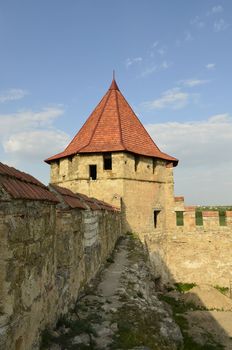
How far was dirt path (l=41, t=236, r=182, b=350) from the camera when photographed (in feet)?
12.0

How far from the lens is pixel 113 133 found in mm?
17359

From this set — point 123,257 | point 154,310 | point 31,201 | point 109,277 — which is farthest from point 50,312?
point 123,257

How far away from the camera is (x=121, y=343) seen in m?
3.72

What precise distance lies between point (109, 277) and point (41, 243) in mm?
4272

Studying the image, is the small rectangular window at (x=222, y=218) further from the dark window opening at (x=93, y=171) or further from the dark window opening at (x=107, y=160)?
→ the dark window opening at (x=93, y=171)

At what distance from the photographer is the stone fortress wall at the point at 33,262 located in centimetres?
260

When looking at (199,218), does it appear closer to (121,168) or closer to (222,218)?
(222,218)

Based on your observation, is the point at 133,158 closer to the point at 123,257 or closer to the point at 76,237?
the point at 123,257

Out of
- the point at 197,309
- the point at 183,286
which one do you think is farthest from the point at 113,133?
the point at 197,309

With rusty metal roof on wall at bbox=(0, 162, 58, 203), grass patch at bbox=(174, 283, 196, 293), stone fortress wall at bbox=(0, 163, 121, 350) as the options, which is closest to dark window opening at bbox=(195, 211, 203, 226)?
grass patch at bbox=(174, 283, 196, 293)

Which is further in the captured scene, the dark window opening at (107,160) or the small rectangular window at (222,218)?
the small rectangular window at (222,218)

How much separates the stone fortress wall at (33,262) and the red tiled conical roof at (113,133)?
38.1ft

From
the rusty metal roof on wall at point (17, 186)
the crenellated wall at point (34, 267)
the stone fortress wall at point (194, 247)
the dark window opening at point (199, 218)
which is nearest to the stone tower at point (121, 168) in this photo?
the stone fortress wall at point (194, 247)

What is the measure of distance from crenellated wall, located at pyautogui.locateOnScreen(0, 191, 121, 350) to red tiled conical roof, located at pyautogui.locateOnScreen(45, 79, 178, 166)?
457 inches
